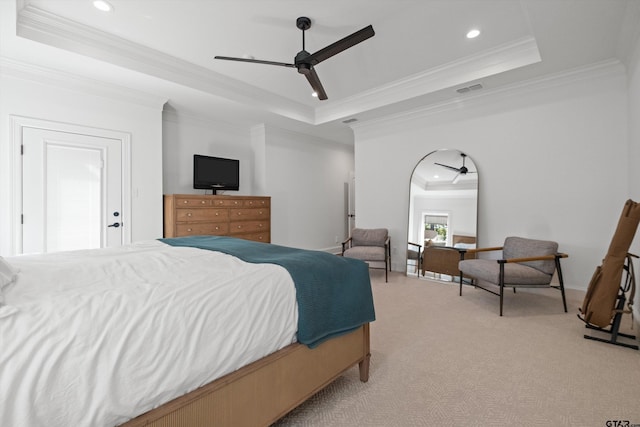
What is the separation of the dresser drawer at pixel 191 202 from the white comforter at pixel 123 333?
268cm

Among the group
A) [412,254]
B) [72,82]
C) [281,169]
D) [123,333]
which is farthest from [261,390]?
[281,169]

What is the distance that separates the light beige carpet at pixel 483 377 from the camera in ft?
5.32

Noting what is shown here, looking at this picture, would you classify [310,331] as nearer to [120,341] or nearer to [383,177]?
[120,341]

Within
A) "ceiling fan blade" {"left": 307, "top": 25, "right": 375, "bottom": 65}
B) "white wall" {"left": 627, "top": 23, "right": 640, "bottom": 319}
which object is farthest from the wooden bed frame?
"white wall" {"left": 627, "top": 23, "right": 640, "bottom": 319}

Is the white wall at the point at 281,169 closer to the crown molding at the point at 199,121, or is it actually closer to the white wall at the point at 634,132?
the crown molding at the point at 199,121

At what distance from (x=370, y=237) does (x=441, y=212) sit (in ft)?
3.95

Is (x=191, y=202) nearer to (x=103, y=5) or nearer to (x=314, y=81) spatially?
(x=103, y=5)

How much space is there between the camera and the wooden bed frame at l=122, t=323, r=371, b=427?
1.06 m

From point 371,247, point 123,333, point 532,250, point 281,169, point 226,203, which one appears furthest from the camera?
point 281,169

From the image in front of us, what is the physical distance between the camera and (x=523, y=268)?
10.7ft

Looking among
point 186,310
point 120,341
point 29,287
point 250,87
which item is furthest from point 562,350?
point 250,87

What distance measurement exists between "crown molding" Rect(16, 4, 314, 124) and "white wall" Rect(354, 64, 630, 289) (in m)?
2.89

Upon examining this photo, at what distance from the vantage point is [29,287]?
1.11 m

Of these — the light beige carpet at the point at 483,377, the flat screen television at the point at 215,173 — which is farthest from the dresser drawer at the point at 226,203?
the light beige carpet at the point at 483,377
